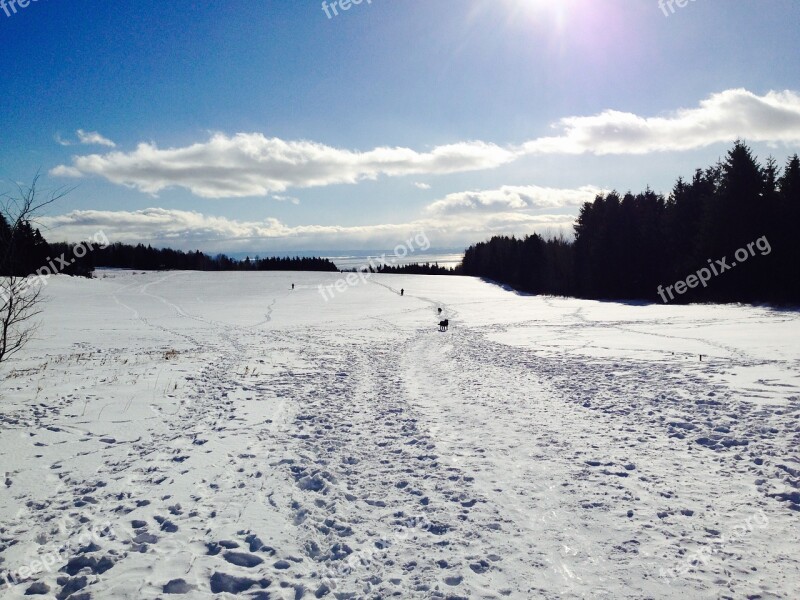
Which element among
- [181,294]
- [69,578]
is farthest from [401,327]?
[181,294]

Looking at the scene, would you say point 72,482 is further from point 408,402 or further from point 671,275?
point 671,275

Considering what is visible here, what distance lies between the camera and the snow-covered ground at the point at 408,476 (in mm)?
4832

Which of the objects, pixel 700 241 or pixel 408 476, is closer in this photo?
pixel 408 476

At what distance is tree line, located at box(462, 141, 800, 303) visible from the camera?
34.2 m

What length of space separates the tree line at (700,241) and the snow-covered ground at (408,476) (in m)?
23.0

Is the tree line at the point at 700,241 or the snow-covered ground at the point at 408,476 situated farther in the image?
the tree line at the point at 700,241

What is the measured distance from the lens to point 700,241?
38.9m

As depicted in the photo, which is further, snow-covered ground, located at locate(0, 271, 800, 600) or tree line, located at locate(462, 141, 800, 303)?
tree line, located at locate(462, 141, 800, 303)

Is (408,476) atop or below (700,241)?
below

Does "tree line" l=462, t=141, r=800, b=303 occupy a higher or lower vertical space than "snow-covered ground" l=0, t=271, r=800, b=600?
higher

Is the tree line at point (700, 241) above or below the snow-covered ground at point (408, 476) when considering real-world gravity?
above

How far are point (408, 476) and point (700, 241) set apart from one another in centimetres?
4172

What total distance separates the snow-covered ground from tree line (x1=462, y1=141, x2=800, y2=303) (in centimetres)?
2299

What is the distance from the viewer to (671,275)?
45.9 m
